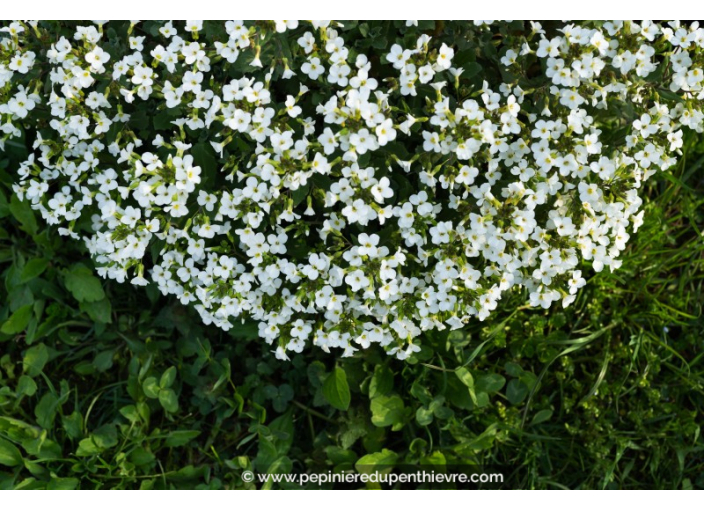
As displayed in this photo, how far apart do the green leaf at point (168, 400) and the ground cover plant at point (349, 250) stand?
1 centimetres

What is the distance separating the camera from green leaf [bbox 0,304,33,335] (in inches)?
135

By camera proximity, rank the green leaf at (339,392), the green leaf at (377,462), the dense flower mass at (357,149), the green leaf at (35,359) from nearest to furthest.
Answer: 1. the dense flower mass at (357,149)
2. the green leaf at (339,392)
3. the green leaf at (377,462)
4. the green leaf at (35,359)

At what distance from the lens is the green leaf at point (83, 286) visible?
11.2 ft

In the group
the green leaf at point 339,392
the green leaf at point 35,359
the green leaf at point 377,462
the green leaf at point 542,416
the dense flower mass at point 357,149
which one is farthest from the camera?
the green leaf at point 35,359

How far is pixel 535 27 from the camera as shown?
2.69 m

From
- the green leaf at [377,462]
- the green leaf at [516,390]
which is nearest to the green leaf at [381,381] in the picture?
the green leaf at [377,462]

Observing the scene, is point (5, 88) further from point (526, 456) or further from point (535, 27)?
point (526, 456)

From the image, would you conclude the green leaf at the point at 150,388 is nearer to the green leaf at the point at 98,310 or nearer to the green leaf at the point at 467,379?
the green leaf at the point at 98,310

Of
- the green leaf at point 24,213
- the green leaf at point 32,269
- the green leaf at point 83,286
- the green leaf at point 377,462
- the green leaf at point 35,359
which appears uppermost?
the green leaf at point 24,213

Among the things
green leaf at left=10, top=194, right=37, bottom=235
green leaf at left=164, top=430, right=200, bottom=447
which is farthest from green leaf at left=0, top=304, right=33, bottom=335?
green leaf at left=164, top=430, right=200, bottom=447

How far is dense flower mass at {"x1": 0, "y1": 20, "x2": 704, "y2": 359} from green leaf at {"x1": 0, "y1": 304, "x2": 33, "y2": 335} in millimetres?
810

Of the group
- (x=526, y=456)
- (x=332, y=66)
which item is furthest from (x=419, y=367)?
(x=332, y=66)

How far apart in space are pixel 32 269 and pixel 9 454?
940 millimetres

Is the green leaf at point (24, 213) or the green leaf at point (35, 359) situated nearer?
the green leaf at point (24, 213)
